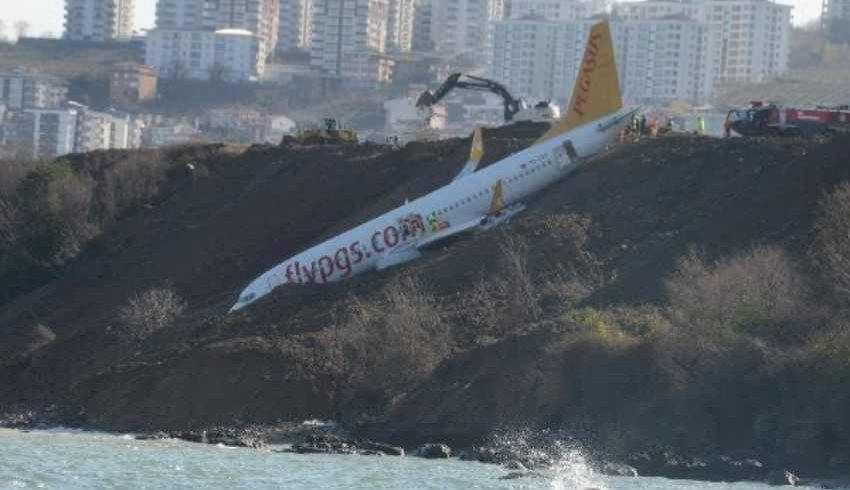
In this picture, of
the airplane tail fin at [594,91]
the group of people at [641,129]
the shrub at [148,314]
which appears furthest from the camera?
the group of people at [641,129]

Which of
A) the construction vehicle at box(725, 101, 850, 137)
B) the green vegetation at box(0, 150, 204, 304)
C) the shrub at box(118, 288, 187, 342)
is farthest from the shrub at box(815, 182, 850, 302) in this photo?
the green vegetation at box(0, 150, 204, 304)

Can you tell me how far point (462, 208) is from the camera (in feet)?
251

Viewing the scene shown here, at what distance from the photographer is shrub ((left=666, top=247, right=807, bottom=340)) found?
57.9 meters

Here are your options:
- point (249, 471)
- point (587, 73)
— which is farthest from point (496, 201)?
point (249, 471)

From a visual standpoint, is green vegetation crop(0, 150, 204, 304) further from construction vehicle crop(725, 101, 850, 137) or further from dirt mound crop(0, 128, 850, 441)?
construction vehicle crop(725, 101, 850, 137)

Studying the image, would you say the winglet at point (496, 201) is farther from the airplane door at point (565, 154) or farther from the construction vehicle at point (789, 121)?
the construction vehicle at point (789, 121)

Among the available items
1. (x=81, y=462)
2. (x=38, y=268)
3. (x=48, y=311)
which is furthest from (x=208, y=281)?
(x=81, y=462)

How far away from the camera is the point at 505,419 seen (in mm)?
57250

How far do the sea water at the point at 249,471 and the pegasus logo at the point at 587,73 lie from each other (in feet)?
91.6

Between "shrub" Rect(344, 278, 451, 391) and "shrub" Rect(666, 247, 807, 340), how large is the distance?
7040mm

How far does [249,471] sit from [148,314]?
2823 centimetres

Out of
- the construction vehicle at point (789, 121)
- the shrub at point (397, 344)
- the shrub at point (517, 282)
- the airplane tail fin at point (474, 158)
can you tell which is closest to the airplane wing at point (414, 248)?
the airplane tail fin at point (474, 158)

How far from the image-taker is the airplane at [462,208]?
248 feet

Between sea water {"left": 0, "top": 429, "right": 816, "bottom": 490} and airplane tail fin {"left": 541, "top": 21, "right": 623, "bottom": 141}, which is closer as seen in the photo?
sea water {"left": 0, "top": 429, "right": 816, "bottom": 490}
